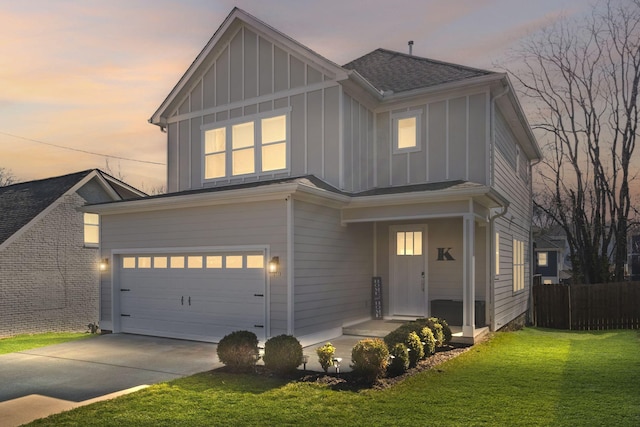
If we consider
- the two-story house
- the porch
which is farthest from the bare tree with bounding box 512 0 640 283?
the porch

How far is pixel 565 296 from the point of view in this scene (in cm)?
1664

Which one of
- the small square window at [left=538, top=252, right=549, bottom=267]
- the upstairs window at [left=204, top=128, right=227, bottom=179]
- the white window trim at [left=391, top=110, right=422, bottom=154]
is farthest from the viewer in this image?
the small square window at [left=538, top=252, right=549, bottom=267]

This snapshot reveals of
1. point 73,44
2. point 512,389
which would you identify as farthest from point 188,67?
point 512,389

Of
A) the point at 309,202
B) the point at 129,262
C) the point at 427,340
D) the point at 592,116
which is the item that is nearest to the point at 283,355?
the point at 427,340

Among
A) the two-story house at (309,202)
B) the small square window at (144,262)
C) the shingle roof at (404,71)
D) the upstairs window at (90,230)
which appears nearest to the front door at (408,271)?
the two-story house at (309,202)

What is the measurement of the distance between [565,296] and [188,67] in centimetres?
1345

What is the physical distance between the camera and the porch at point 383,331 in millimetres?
10620


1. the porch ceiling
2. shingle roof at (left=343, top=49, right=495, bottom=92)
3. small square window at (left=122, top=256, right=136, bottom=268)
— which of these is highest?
shingle roof at (left=343, top=49, right=495, bottom=92)

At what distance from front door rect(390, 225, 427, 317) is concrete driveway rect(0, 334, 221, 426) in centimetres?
481

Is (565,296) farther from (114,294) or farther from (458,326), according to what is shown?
(114,294)

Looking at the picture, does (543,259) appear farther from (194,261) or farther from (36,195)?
(194,261)

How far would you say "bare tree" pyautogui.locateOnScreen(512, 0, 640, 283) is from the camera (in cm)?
2353

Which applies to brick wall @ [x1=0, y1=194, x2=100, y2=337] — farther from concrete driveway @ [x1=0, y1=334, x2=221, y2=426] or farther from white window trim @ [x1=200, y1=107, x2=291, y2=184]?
concrete driveway @ [x1=0, y1=334, x2=221, y2=426]

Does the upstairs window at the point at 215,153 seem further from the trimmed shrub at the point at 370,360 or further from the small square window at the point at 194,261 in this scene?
the trimmed shrub at the point at 370,360
